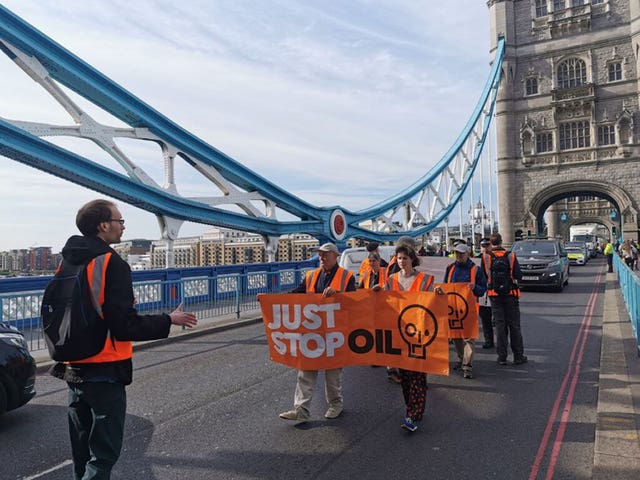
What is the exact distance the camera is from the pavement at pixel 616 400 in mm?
3398

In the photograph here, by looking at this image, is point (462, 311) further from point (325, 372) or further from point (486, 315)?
point (325, 372)

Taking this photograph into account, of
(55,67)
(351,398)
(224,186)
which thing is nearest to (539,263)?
(351,398)

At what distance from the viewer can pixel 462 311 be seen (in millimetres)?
6273

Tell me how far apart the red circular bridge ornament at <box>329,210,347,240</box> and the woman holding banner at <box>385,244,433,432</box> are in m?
25.0

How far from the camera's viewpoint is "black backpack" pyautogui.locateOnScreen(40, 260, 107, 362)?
257cm

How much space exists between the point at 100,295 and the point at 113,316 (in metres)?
0.13

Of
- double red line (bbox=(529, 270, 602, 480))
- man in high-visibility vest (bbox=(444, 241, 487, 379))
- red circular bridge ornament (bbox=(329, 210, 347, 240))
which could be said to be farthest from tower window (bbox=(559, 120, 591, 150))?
man in high-visibility vest (bbox=(444, 241, 487, 379))

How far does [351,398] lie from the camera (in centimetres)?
528

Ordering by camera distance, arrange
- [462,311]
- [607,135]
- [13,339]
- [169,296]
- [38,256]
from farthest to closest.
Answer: [607,135] → [38,256] → [169,296] → [462,311] → [13,339]

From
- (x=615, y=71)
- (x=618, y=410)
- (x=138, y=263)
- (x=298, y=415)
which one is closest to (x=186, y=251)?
(x=138, y=263)

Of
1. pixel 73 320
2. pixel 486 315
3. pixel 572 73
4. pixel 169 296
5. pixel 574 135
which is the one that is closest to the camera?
pixel 73 320

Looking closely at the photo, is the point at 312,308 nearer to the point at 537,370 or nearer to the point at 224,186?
the point at 537,370

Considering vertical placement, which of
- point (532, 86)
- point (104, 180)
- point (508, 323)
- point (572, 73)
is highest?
point (572, 73)

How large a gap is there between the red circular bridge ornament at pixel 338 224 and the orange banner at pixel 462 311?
23.5 m
